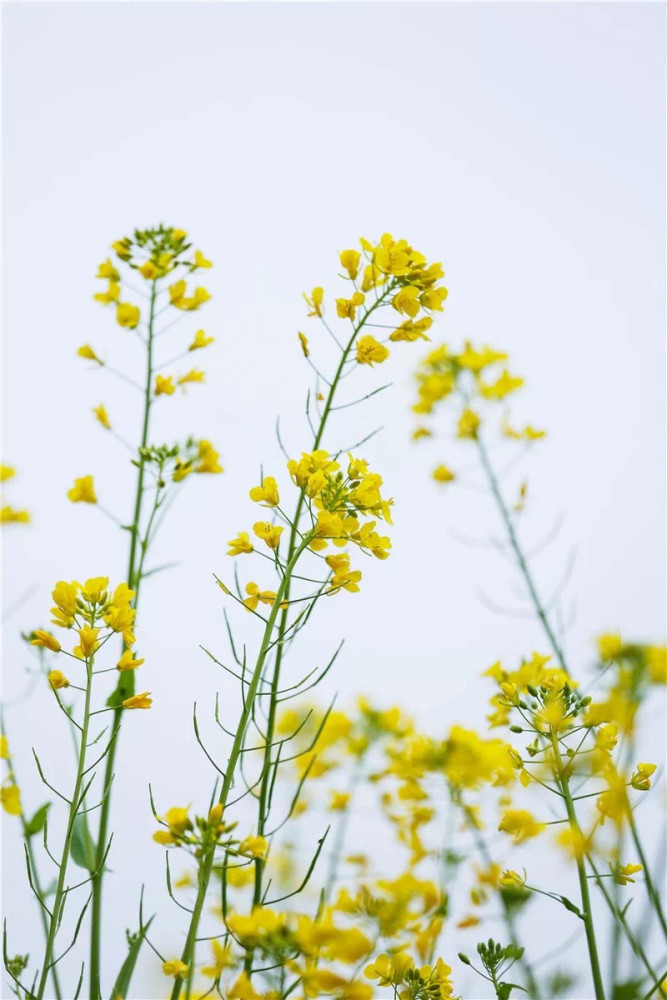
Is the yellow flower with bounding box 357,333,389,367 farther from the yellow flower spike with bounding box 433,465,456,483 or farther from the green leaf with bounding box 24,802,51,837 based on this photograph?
the yellow flower spike with bounding box 433,465,456,483

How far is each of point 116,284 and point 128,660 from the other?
137cm

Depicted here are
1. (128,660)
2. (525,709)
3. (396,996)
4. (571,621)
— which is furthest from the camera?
(571,621)

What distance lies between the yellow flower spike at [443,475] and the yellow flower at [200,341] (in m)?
1.26

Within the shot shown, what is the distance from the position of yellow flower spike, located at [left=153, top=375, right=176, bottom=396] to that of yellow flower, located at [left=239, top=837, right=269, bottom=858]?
144cm

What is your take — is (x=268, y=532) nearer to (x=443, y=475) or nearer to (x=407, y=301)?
(x=407, y=301)

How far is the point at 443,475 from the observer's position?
3.43 metres

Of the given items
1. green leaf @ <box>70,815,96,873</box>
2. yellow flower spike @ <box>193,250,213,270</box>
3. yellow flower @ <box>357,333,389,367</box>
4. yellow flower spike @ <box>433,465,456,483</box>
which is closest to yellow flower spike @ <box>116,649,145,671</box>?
green leaf @ <box>70,815,96,873</box>

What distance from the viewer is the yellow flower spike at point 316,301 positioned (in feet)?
5.70

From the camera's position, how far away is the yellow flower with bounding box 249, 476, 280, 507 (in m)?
1.47

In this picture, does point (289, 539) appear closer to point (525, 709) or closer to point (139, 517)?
point (525, 709)

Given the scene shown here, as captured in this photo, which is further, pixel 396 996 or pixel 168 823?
pixel 396 996

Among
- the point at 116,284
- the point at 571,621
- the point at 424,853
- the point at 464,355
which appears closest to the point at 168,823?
the point at 424,853

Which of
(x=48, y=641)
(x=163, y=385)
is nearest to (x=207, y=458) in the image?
(x=163, y=385)

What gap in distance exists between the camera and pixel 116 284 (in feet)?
8.04
